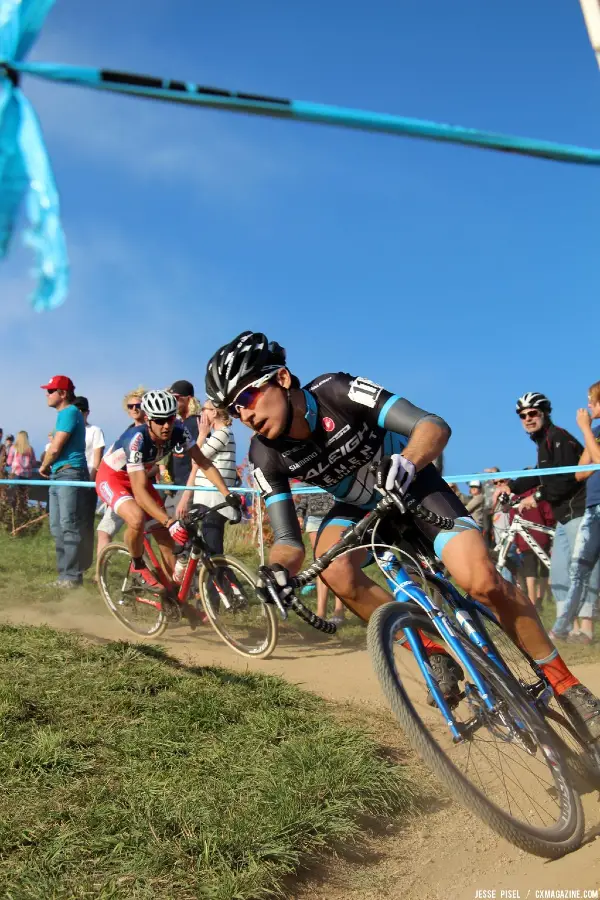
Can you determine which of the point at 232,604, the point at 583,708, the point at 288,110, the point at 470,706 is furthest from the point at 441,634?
the point at 232,604

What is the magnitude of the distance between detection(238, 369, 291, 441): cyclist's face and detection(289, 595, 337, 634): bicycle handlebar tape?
89 cm

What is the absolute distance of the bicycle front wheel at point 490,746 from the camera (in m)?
3.08

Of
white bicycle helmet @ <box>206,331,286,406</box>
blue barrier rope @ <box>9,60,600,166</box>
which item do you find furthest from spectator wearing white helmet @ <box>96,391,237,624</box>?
blue barrier rope @ <box>9,60,600,166</box>

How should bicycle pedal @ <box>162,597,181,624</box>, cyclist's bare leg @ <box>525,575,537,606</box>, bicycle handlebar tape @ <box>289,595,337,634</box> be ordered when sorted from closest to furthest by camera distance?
1. bicycle handlebar tape @ <box>289,595,337,634</box>
2. bicycle pedal @ <box>162,597,181,624</box>
3. cyclist's bare leg @ <box>525,575,537,606</box>

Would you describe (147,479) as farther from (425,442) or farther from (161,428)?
(425,442)

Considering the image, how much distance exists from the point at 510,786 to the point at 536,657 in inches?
29.6

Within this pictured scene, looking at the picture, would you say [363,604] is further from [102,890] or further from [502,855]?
[102,890]

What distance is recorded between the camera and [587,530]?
7.34 meters

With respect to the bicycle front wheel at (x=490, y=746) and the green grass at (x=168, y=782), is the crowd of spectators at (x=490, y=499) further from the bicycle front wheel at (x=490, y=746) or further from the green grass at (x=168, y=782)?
the bicycle front wheel at (x=490, y=746)

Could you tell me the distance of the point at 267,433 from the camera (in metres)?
4.02

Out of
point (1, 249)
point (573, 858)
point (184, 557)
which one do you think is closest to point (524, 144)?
point (1, 249)

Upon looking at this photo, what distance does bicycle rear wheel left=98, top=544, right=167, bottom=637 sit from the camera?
27.5 feet

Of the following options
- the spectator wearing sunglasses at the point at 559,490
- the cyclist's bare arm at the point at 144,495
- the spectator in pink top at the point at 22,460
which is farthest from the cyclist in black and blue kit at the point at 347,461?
the spectator in pink top at the point at 22,460

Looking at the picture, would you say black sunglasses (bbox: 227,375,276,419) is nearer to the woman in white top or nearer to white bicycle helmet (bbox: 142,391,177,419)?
white bicycle helmet (bbox: 142,391,177,419)
